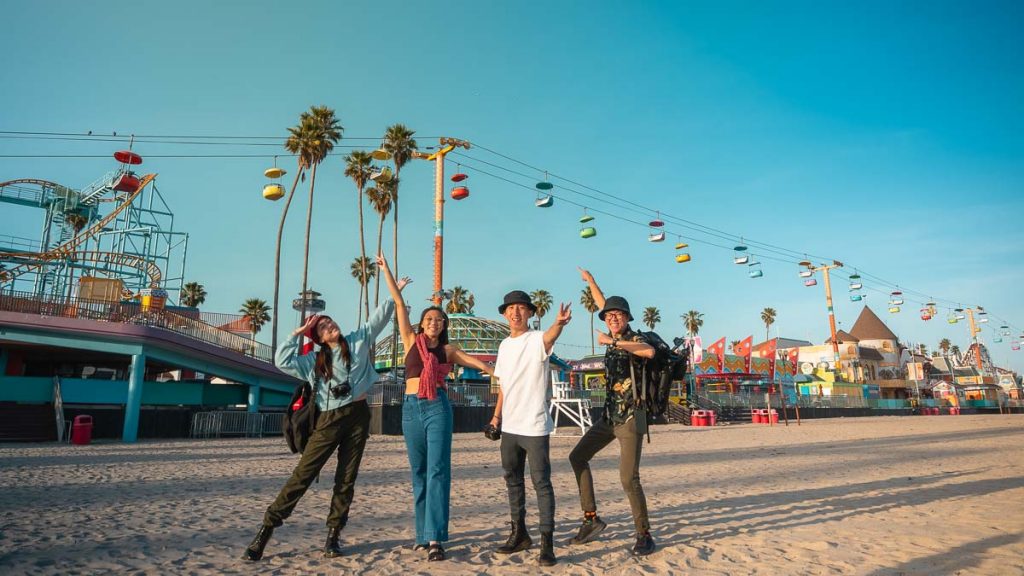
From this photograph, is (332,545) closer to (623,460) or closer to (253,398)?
(623,460)

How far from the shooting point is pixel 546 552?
443 centimetres

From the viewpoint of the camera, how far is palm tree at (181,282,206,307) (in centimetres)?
6016

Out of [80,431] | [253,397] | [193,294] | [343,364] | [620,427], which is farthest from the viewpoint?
[193,294]

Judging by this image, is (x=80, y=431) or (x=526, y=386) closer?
(x=526, y=386)

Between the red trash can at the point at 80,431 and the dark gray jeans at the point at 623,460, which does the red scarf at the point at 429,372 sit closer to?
the dark gray jeans at the point at 623,460

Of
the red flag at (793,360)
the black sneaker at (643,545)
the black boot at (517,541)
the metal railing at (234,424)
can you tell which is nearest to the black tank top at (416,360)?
the black boot at (517,541)

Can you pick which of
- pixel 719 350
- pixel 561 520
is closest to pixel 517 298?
pixel 561 520

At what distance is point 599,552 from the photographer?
4.81 metres

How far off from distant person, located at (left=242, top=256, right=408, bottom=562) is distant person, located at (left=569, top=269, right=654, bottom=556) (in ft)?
6.42

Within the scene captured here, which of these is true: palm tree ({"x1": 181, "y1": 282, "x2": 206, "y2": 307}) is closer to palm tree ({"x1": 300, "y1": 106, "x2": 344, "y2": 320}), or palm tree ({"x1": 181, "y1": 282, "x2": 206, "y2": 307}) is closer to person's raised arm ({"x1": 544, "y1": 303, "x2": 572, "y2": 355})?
palm tree ({"x1": 300, "y1": 106, "x2": 344, "y2": 320})

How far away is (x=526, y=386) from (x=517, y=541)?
1.29 metres

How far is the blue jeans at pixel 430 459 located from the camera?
178 inches

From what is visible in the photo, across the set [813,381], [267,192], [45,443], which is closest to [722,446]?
[267,192]

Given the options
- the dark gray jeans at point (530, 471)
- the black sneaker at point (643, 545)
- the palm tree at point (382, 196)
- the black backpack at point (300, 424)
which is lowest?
the black sneaker at point (643, 545)
